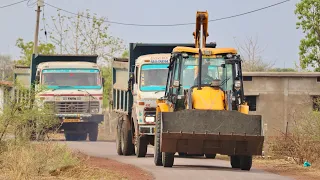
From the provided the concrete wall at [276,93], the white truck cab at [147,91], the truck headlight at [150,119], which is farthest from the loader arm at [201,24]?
the concrete wall at [276,93]

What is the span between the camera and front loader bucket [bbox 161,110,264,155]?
19.9m

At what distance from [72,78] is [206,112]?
1766cm

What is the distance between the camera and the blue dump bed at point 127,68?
90.1ft

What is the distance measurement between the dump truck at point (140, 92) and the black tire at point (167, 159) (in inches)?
154

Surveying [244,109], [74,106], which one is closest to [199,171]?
[244,109]

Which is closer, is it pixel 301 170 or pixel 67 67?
pixel 301 170

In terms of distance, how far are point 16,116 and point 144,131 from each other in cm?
438

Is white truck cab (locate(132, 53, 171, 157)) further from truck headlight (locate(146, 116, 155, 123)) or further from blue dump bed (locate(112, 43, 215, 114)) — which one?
blue dump bed (locate(112, 43, 215, 114))

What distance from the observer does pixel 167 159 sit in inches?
817

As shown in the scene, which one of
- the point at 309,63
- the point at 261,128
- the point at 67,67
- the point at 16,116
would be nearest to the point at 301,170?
the point at 261,128

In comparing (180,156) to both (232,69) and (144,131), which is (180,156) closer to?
(144,131)

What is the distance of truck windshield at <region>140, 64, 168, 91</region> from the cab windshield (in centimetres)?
409

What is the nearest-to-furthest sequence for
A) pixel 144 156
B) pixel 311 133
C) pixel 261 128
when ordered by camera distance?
pixel 261 128 < pixel 311 133 < pixel 144 156

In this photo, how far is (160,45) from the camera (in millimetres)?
27531
